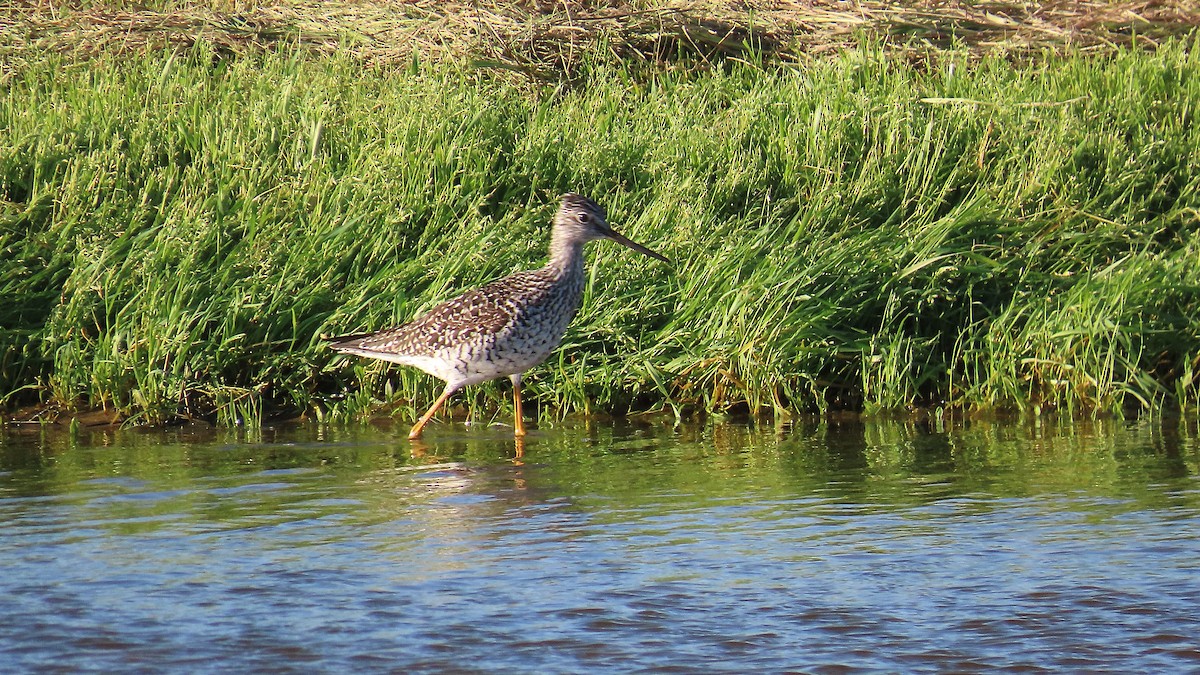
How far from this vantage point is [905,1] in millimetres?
13227

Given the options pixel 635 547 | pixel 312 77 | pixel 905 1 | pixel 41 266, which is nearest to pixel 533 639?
pixel 635 547

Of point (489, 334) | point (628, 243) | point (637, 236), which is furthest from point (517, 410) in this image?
point (637, 236)

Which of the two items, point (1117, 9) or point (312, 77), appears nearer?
point (312, 77)

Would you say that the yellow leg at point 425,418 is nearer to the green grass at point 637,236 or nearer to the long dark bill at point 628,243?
the green grass at point 637,236

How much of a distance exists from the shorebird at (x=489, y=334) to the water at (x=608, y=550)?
1.20ft

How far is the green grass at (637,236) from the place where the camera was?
28.3 feet

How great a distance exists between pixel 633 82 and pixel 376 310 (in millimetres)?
3238

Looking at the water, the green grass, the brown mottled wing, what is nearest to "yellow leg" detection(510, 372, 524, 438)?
the water

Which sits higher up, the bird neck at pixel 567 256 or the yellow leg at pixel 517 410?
the bird neck at pixel 567 256

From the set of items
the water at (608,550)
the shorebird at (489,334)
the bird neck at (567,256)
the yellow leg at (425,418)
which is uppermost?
the bird neck at (567,256)

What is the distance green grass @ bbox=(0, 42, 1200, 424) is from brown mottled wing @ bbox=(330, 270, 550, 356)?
440mm

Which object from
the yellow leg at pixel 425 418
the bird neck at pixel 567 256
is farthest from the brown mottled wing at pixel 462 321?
the yellow leg at pixel 425 418

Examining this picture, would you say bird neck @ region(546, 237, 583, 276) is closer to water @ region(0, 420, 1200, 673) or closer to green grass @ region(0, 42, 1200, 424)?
green grass @ region(0, 42, 1200, 424)

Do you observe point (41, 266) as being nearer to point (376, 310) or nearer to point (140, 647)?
point (376, 310)
